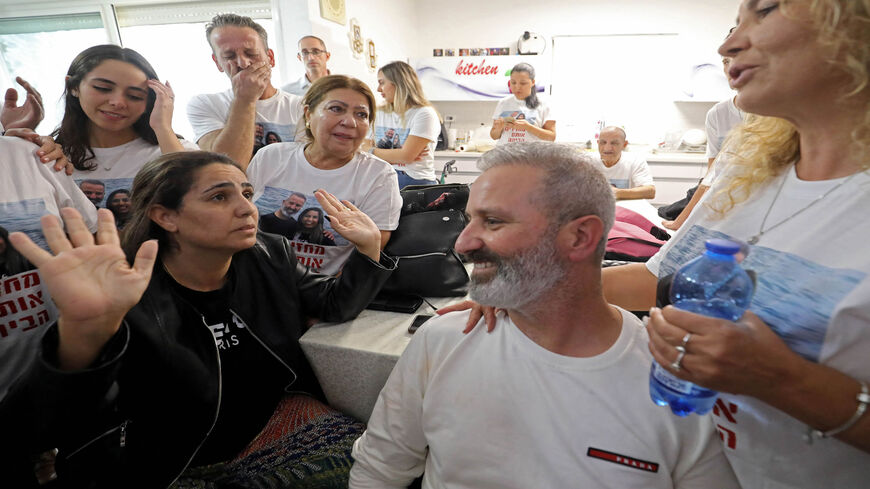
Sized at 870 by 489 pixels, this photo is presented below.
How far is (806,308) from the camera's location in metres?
0.69

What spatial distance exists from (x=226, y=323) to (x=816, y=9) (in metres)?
1.56

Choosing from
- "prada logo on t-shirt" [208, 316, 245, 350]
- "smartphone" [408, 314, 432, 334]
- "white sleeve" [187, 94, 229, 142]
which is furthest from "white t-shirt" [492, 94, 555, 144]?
→ "prada logo on t-shirt" [208, 316, 245, 350]

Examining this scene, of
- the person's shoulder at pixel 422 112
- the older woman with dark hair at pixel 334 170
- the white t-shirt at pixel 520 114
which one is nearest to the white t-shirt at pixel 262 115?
the older woman with dark hair at pixel 334 170

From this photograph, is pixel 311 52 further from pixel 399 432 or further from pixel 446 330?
pixel 399 432

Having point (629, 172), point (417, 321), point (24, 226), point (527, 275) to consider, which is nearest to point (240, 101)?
point (24, 226)

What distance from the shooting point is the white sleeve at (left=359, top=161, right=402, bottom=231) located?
1.79 metres

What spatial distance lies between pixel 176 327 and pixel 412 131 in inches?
79.7

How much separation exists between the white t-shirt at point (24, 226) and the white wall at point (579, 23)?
5.27 metres

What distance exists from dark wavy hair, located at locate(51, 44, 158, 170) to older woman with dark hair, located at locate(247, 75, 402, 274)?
604 millimetres

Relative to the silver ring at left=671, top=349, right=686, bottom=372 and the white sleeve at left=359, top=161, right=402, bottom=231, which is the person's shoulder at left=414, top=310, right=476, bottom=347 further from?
the white sleeve at left=359, top=161, right=402, bottom=231

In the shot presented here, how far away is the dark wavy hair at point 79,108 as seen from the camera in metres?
1.65

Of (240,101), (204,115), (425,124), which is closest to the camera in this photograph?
(240,101)

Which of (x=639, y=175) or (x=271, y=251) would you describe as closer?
(x=271, y=251)

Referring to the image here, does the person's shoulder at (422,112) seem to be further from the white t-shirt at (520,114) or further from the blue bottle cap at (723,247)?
the blue bottle cap at (723,247)
